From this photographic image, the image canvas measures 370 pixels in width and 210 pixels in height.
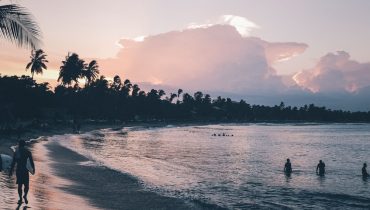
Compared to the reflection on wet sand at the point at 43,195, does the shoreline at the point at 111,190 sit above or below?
below

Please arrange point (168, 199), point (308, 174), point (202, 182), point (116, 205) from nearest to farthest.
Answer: point (116, 205), point (168, 199), point (202, 182), point (308, 174)

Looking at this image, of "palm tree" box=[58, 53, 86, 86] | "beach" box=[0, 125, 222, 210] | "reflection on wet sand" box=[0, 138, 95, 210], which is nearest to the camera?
"reflection on wet sand" box=[0, 138, 95, 210]

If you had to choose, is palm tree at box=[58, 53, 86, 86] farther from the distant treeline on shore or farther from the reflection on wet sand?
the reflection on wet sand

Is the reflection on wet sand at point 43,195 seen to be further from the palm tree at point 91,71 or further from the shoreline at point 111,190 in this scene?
the palm tree at point 91,71

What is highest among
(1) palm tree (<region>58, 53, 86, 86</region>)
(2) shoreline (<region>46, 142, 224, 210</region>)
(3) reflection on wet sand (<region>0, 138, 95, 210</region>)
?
(1) palm tree (<region>58, 53, 86, 86</region>)

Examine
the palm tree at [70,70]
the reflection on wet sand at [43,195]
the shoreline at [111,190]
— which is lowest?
the shoreline at [111,190]

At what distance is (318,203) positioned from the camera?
22734 mm

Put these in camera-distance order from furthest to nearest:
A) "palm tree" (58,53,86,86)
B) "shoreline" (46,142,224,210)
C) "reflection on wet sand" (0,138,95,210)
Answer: "palm tree" (58,53,86,86) < "shoreline" (46,142,224,210) < "reflection on wet sand" (0,138,95,210)

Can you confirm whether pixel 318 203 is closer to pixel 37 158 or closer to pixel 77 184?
pixel 77 184

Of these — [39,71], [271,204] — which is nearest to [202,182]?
[271,204]

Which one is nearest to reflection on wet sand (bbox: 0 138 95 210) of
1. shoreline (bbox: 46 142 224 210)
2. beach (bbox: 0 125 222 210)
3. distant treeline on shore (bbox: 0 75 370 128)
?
beach (bbox: 0 125 222 210)

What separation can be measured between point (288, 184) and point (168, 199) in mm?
12104

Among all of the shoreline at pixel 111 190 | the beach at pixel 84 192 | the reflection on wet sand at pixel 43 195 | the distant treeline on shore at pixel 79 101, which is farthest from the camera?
the distant treeline on shore at pixel 79 101

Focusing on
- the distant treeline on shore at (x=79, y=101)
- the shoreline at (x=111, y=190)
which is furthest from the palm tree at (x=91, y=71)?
the shoreline at (x=111, y=190)
